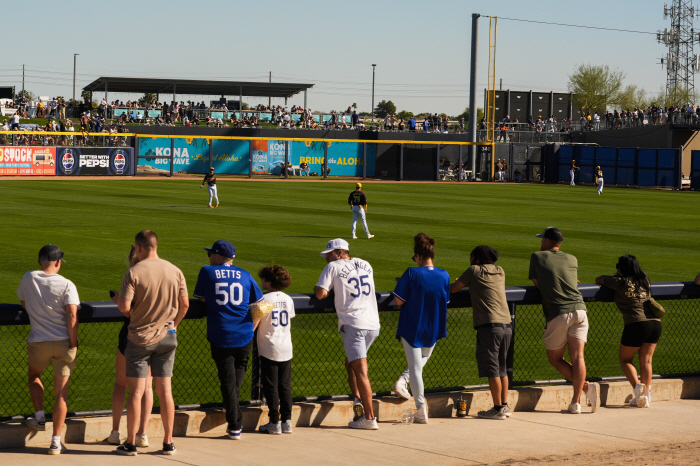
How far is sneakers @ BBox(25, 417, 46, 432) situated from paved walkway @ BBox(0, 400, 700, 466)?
0.16 metres

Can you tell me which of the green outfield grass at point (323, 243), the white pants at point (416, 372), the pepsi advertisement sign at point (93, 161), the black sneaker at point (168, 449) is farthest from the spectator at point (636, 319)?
the pepsi advertisement sign at point (93, 161)

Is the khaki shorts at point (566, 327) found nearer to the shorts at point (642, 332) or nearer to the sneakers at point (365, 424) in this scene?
the shorts at point (642, 332)

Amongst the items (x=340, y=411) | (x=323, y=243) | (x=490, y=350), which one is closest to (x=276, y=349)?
(x=340, y=411)

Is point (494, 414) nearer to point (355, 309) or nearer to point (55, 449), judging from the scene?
point (355, 309)

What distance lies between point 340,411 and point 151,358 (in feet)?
6.28

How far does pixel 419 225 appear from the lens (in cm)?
2770

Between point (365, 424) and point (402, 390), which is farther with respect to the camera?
point (402, 390)

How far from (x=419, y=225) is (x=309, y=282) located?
40.1ft

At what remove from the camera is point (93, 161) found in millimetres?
51688

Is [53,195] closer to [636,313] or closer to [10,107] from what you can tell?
[636,313]

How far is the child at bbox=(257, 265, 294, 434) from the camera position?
7.28 meters

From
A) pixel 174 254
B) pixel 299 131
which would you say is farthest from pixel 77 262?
pixel 299 131

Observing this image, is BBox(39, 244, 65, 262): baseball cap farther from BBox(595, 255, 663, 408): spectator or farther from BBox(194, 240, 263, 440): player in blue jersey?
BBox(595, 255, 663, 408): spectator

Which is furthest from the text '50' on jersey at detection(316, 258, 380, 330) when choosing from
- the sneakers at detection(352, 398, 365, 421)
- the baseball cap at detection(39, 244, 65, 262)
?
the baseball cap at detection(39, 244, 65, 262)
